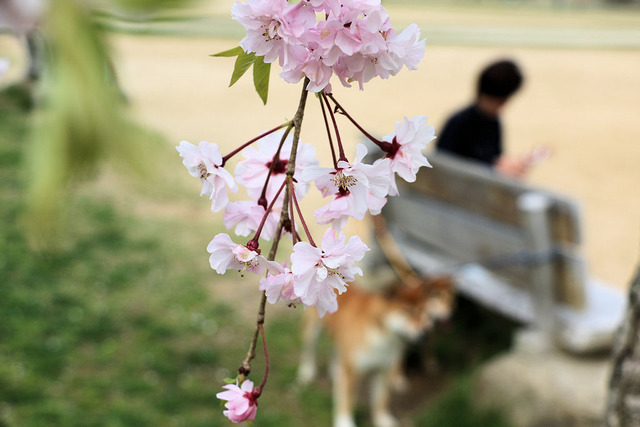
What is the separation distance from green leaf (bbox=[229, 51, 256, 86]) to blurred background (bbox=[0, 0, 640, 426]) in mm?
563

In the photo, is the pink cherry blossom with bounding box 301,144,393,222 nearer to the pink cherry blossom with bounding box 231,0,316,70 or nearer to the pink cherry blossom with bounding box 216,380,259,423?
the pink cherry blossom with bounding box 231,0,316,70

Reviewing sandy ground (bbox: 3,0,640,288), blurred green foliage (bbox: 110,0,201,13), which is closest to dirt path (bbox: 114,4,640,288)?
sandy ground (bbox: 3,0,640,288)

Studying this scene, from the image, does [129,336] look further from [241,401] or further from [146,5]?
[241,401]

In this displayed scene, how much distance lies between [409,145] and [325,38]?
0.15 meters

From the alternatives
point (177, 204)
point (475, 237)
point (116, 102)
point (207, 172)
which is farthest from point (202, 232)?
point (207, 172)

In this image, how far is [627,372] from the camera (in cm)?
151

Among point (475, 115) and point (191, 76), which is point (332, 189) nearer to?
point (475, 115)

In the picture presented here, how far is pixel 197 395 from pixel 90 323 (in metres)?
1.14

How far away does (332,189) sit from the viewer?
2.25ft

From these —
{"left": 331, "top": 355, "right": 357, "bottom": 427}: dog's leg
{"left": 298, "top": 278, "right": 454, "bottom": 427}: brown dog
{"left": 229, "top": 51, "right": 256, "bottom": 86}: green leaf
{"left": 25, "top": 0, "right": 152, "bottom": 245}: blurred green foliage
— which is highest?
{"left": 298, "top": 278, "right": 454, "bottom": 427}: brown dog

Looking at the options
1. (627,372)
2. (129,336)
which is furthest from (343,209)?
(129,336)

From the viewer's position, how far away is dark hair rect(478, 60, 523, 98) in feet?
13.4

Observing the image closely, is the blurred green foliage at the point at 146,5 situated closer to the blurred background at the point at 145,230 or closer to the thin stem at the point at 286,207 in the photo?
the blurred background at the point at 145,230

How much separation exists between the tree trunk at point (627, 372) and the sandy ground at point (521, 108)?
3326mm
